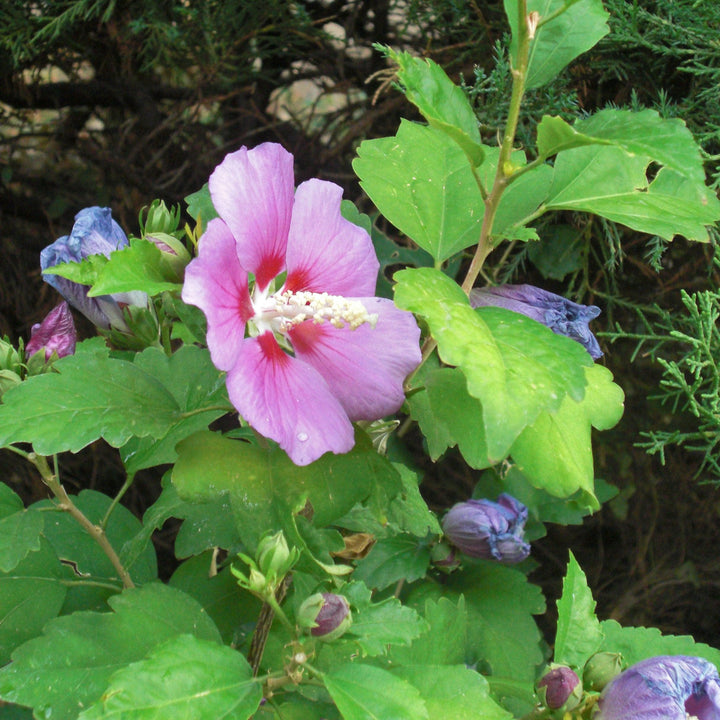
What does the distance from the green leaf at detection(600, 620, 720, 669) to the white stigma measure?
0.47m

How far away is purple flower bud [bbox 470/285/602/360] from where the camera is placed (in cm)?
79

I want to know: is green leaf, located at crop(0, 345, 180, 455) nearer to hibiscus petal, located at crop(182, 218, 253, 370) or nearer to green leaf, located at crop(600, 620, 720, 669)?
hibiscus petal, located at crop(182, 218, 253, 370)

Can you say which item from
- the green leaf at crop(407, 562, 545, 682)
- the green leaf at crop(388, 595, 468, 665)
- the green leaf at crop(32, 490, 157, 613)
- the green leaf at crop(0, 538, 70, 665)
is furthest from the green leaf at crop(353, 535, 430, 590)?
the green leaf at crop(0, 538, 70, 665)

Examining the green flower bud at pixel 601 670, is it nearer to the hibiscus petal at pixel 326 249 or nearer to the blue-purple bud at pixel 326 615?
the blue-purple bud at pixel 326 615

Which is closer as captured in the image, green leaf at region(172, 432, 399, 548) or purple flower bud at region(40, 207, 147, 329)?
green leaf at region(172, 432, 399, 548)

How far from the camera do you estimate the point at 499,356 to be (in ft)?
1.75

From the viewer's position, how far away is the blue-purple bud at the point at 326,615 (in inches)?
24.4

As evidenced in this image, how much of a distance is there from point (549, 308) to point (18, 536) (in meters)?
0.54

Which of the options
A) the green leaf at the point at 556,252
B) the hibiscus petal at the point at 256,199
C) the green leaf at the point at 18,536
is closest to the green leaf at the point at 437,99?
the hibiscus petal at the point at 256,199

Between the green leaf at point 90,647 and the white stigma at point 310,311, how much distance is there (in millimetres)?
290

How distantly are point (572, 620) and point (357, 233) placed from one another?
412 millimetres

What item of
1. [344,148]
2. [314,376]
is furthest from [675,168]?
[344,148]

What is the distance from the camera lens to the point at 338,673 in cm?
62

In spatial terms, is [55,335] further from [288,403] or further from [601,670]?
[601,670]
